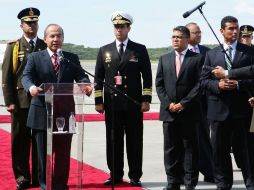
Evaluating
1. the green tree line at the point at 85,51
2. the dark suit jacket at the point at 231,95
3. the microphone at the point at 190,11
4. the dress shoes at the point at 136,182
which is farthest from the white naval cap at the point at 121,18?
the green tree line at the point at 85,51

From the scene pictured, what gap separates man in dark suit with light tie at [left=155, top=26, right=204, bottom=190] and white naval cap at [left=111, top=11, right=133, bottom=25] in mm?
819

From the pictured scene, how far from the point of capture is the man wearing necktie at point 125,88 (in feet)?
27.3

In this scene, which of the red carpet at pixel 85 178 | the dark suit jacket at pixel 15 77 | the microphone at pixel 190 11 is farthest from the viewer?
A: the red carpet at pixel 85 178

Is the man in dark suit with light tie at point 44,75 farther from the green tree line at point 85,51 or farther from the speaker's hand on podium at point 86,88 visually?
the green tree line at point 85,51

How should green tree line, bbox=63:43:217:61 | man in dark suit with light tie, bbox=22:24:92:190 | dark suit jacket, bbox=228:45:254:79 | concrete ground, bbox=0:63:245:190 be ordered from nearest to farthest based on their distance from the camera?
dark suit jacket, bbox=228:45:254:79 < man in dark suit with light tie, bbox=22:24:92:190 < concrete ground, bbox=0:63:245:190 < green tree line, bbox=63:43:217:61

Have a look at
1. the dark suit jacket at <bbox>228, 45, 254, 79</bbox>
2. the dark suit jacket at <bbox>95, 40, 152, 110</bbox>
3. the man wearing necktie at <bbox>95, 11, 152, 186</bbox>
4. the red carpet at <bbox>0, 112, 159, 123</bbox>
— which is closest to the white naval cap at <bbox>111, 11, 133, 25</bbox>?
the man wearing necktie at <bbox>95, 11, 152, 186</bbox>

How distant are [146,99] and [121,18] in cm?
107

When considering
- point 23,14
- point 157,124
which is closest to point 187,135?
point 23,14

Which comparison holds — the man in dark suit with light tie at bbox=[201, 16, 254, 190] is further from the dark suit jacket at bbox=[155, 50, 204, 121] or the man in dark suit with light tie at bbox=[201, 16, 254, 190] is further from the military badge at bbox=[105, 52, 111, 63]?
the military badge at bbox=[105, 52, 111, 63]

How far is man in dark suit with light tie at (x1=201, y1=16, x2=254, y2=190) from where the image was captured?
734 centimetres

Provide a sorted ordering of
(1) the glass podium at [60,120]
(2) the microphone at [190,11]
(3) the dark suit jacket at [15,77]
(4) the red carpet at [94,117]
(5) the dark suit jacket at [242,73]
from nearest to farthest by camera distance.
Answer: (1) the glass podium at [60,120] → (2) the microphone at [190,11] → (5) the dark suit jacket at [242,73] → (3) the dark suit jacket at [15,77] → (4) the red carpet at [94,117]

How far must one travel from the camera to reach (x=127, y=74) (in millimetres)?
8312

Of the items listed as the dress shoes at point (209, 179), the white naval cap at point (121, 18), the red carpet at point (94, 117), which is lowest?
the red carpet at point (94, 117)

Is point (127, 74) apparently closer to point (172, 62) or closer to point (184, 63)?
point (172, 62)
